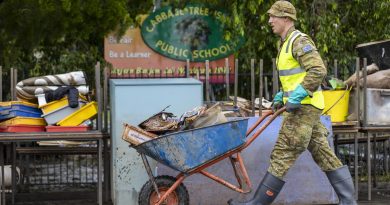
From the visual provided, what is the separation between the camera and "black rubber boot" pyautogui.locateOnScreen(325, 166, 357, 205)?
24.8ft

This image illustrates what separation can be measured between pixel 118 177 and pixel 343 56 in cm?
568

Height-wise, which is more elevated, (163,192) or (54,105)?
(54,105)

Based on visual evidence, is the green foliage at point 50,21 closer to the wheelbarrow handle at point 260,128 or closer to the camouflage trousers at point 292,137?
the wheelbarrow handle at point 260,128

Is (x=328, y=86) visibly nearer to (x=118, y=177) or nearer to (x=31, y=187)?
(x=118, y=177)

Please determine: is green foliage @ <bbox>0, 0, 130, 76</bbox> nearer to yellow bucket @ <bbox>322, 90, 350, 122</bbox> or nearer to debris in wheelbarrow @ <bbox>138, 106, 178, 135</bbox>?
yellow bucket @ <bbox>322, 90, 350, 122</bbox>

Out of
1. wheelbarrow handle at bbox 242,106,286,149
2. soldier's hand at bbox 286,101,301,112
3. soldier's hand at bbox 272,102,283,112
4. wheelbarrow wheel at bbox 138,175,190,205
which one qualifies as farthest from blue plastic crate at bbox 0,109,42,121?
soldier's hand at bbox 286,101,301,112

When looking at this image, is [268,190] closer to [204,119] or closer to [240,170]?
[240,170]

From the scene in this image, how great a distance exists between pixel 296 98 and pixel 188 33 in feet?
18.4

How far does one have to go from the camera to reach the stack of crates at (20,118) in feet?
28.8

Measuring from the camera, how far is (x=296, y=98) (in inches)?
282

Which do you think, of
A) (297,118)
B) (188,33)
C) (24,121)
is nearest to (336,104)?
(297,118)

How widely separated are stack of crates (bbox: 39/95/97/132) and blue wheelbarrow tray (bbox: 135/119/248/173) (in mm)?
1551

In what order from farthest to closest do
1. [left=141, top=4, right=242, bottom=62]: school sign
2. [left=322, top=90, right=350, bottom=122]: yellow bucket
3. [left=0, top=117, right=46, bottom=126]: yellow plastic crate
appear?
1. [left=141, top=4, right=242, bottom=62]: school sign
2. [left=322, top=90, right=350, bottom=122]: yellow bucket
3. [left=0, top=117, right=46, bottom=126]: yellow plastic crate

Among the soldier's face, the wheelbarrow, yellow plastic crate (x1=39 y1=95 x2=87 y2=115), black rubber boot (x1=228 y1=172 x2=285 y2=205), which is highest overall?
the soldier's face
